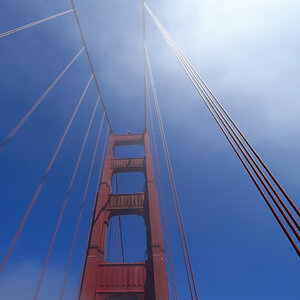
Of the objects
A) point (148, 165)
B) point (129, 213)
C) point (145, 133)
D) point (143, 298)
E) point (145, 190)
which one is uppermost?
point (145, 133)

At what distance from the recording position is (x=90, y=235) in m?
11.9

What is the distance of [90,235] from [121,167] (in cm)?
631

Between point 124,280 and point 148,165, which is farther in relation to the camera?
point 148,165

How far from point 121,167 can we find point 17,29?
41.0 ft

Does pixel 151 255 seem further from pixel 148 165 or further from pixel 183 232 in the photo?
pixel 148 165

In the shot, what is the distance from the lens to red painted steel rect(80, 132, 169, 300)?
32.9ft

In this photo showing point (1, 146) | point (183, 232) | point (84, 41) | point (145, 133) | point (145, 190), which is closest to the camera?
point (1, 146)

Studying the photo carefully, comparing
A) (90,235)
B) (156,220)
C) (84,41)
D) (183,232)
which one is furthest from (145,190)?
(84,41)

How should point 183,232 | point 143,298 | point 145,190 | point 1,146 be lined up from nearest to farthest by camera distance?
1. point 1,146
2. point 183,232
3. point 143,298
4. point 145,190

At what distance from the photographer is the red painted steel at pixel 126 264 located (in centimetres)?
1003

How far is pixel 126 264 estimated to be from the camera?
441 inches

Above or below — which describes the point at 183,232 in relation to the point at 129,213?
below

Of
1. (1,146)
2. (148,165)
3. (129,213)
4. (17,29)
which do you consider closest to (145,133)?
(148,165)

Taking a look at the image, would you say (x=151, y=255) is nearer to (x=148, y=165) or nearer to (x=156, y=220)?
(x=156, y=220)
